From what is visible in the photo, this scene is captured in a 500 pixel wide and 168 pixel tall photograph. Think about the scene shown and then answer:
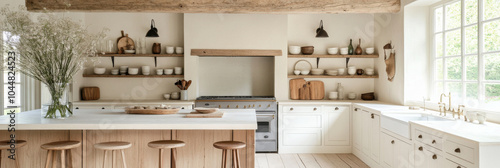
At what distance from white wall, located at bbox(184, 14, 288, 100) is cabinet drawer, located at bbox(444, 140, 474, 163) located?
3428mm

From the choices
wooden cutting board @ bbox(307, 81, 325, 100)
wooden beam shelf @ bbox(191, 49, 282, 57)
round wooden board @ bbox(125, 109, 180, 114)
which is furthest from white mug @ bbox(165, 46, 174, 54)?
round wooden board @ bbox(125, 109, 180, 114)

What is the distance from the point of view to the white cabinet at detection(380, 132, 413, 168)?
12.8ft

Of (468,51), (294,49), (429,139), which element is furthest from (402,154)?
(294,49)

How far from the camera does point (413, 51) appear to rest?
17.2ft

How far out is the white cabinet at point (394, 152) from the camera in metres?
3.89

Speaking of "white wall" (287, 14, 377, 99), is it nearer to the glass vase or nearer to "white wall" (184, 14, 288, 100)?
"white wall" (184, 14, 288, 100)

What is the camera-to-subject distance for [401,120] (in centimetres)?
397

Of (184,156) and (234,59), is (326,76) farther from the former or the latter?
(184,156)

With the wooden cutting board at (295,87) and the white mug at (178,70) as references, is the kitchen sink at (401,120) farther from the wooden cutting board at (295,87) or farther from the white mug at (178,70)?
the white mug at (178,70)

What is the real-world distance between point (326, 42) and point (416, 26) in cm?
165

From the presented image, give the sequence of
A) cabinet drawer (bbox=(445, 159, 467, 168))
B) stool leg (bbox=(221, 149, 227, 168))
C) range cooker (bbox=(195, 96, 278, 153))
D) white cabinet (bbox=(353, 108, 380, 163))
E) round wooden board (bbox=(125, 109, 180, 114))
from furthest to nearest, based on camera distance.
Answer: range cooker (bbox=(195, 96, 278, 153)), white cabinet (bbox=(353, 108, 380, 163)), round wooden board (bbox=(125, 109, 180, 114)), stool leg (bbox=(221, 149, 227, 168)), cabinet drawer (bbox=(445, 159, 467, 168))

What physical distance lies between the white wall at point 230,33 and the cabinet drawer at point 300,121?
65cm

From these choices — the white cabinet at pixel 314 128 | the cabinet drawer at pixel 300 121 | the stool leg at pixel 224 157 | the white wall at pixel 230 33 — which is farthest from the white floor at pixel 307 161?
the stool leg at pixel 224 157

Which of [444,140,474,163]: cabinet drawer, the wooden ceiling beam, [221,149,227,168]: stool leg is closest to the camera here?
[444,140,474,163]: cabinet drawer
